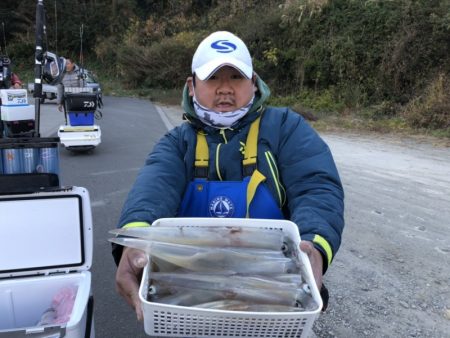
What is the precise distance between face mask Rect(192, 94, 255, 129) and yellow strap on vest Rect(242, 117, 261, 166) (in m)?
0.08

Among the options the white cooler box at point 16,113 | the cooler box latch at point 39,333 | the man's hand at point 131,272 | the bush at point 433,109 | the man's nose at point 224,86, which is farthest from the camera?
the bush at point 433,109

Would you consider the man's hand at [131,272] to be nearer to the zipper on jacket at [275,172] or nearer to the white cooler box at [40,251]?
the white cooler box at [40,251]

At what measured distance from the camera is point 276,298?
1444mm

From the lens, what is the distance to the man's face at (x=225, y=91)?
6.82ft

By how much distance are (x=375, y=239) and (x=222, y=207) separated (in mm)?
3315

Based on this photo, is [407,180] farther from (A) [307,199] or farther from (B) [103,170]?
(A) [307,199]

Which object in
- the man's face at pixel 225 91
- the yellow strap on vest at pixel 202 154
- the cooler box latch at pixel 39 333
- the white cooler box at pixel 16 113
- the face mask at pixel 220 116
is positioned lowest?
the white cooler box at pixel 16 113

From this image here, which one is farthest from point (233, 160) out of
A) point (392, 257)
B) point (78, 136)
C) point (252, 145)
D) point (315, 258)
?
point (78, 136)

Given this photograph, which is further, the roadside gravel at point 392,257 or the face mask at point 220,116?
the roadside gravel at point 392,257

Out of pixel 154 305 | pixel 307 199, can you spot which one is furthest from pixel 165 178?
pixel 154 305

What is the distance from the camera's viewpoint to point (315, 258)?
1656 mm

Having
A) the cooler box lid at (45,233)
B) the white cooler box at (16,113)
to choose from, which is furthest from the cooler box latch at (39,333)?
the white cooler box at (16,113)

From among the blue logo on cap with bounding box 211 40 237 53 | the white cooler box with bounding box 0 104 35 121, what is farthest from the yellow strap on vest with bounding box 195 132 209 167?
the white cooler box with bounding box 0 104 35 121

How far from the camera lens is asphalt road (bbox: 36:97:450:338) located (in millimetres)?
3271
